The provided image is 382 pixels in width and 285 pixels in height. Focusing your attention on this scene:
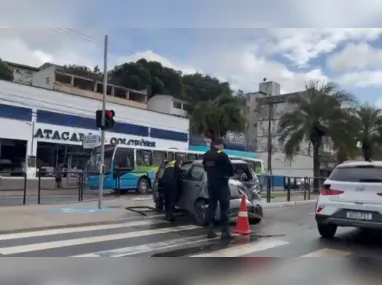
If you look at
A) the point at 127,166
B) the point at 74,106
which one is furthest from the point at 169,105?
the point at 127,166

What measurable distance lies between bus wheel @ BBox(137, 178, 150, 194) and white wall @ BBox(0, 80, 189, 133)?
15468mm

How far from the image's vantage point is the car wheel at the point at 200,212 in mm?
10289

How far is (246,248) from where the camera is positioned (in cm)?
759

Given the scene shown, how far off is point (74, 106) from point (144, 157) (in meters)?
16.5

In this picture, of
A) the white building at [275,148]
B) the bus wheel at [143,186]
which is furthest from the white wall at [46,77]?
the bus wheel at [143,186]

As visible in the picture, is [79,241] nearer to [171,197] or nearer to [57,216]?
[57,216]

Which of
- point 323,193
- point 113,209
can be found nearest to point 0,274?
point 323,193

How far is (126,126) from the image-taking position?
4222cm

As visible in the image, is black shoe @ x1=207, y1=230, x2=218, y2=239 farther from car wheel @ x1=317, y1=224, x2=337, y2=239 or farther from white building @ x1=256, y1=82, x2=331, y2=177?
white building @ x1=256, y1=82, x2=331, y2=177

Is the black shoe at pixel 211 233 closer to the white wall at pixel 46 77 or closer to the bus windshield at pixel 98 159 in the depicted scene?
the bus windshield at pixel 98 159

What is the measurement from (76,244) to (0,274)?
2.19 meters

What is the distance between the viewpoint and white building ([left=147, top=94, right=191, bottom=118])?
63.2m

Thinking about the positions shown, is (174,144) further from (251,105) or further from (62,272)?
(62,272)

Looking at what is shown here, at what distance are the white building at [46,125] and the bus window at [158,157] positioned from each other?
9179mm
